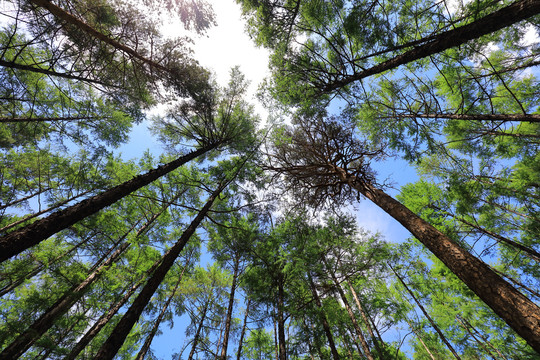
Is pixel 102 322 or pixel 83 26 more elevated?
pixel 83 26

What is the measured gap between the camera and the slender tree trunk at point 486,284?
6.36 feet

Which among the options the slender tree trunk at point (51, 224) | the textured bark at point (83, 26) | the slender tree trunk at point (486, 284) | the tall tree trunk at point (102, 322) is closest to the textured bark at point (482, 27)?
the slender tree trunk at point (486, 284)

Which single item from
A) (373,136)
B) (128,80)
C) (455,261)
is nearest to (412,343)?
(373,136)

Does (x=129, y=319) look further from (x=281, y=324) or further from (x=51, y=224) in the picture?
(x=281, y=324)

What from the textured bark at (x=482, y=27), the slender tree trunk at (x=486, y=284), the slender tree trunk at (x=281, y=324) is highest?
the textured bark at (x=482, y=27)

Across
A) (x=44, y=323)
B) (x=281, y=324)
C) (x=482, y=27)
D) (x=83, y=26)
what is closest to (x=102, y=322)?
(x=44, y=323)

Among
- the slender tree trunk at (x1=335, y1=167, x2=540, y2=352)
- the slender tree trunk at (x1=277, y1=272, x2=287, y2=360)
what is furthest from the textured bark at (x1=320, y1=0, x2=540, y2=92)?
the slender tree trunk at (x1=277, y1=272, x2=287, y2=360)

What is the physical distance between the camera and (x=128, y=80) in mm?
6645

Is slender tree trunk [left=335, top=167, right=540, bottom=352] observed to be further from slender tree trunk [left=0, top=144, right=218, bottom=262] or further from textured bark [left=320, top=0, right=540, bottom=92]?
slender tree trunk [left=0, top=144, right=218, bottom=262]

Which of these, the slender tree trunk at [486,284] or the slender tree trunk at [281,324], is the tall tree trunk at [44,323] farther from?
the slender tree trunk at [486,284]

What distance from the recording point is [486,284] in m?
2.36

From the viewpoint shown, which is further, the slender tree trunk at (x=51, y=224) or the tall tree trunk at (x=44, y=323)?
the tall tree trunk at (x=44, y=323)

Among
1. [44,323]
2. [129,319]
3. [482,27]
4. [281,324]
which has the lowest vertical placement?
[129,319]

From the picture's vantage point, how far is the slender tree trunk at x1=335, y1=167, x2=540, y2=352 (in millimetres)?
1938
